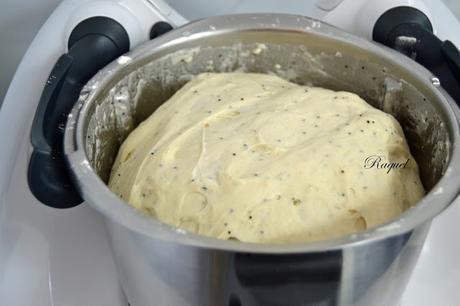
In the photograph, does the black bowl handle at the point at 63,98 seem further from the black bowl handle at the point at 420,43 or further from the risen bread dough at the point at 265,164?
the black bowl handle at the point at 420,43

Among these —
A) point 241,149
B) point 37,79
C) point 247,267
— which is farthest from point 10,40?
point 247,267

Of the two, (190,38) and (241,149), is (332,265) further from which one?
(190,38)

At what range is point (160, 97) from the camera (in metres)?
0.68

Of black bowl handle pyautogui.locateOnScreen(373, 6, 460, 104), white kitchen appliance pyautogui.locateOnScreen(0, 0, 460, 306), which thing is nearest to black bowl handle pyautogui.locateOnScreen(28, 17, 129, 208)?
white kitchen appliance pyautogui.locateOnScreen(0, 0, 460, 306)

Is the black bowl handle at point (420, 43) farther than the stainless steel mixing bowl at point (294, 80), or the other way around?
the black bowl handle at point (420, 43)

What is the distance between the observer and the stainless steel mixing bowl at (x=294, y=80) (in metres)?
0.43

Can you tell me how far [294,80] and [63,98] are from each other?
0.81 feet

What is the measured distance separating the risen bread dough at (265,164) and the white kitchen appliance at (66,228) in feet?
0.23

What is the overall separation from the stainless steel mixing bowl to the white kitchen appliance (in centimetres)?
5

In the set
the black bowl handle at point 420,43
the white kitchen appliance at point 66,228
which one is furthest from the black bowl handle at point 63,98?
the black bowl handle at point 420,43

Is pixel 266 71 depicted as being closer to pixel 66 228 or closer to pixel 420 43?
pixel 420 43

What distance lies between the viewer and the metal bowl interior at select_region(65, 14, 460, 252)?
0.57 metres

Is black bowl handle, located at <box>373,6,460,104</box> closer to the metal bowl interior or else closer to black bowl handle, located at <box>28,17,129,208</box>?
the metal bowl interior

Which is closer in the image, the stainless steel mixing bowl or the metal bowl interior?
the stainless steel mixing bowl
